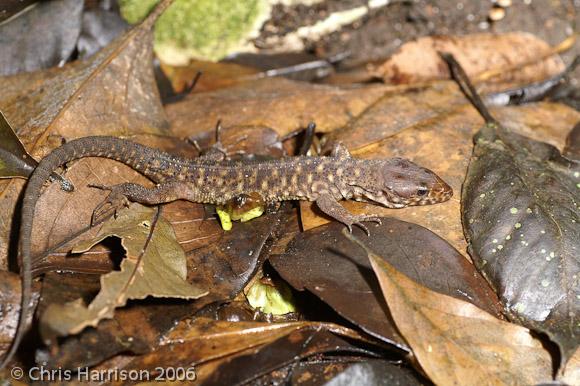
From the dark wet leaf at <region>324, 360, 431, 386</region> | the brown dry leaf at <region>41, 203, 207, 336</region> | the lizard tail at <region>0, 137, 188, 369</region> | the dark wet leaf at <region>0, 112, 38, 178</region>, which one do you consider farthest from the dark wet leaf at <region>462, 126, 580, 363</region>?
the dark wet leaf at <region>0, 112, 38, 178</region>

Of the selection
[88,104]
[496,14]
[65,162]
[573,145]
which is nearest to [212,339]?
[65,162]

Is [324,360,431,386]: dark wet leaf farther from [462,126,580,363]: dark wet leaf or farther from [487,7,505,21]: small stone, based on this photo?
[487,7,505,21]: small stone

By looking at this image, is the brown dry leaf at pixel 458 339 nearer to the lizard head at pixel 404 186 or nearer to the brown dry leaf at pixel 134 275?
the lizard head at pixel 404 186

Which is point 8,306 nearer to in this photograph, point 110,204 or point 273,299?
point 110,204

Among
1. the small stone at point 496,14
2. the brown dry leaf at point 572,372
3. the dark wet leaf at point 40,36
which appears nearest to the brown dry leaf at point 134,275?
the dark wet leaf at point 40,36

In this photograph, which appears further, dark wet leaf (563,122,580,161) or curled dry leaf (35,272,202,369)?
dark wet leaf (563,122,580,161)

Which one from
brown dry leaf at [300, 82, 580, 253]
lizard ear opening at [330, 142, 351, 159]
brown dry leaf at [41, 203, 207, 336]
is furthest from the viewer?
lizard ear opening at [330, 142, 351, 159]
